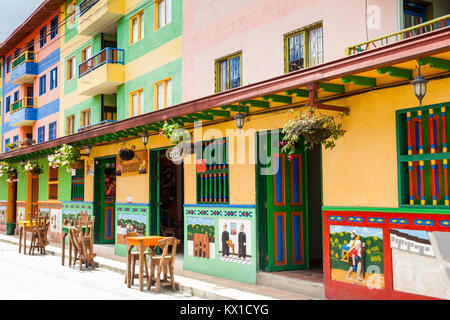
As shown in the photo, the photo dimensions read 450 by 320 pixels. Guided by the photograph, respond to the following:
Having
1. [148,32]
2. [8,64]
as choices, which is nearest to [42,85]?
[8,64]

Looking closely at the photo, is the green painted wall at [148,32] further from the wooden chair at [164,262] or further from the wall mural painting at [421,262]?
the wall mural painting at [421,262]

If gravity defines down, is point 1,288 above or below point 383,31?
below

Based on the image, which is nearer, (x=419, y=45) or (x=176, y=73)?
(x=419, y=45)

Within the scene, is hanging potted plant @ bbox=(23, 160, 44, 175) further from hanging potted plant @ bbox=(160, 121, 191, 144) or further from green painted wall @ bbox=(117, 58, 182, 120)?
hanging potted plant @ bbox=(160, 121, 191, 144)

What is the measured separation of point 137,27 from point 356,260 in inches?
504

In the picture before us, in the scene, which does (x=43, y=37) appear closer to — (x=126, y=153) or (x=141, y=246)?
(x=126, y=153)

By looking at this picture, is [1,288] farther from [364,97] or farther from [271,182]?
[364,97]

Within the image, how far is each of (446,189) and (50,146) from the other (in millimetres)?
15477

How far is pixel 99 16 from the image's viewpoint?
18953mm

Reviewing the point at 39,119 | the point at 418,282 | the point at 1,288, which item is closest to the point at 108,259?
the point at 1,288

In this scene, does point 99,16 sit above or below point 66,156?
above

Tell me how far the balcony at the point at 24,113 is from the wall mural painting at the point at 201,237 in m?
18.8

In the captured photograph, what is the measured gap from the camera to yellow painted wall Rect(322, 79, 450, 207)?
7.73m

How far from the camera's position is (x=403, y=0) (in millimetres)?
9578
